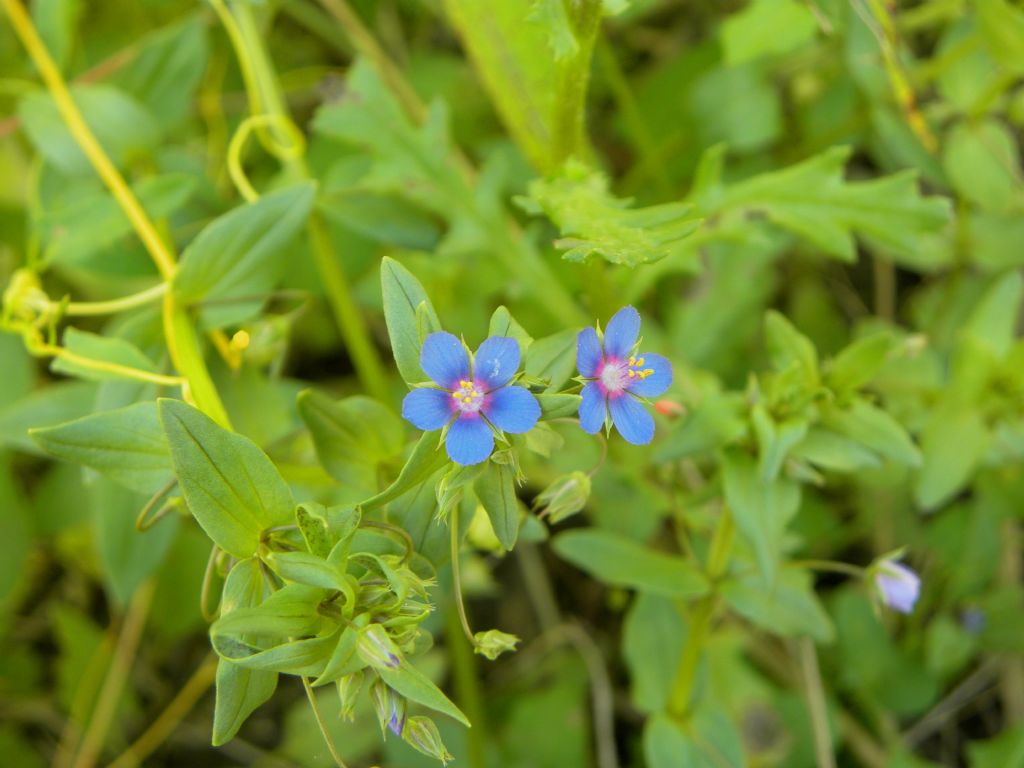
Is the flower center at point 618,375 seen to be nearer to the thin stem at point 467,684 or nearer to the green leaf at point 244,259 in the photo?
the green leaf at point 244,259

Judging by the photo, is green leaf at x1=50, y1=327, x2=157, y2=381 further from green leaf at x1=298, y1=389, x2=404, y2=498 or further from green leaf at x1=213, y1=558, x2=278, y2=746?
green leaf at x1=213, y1=558, x2=278, y2=746

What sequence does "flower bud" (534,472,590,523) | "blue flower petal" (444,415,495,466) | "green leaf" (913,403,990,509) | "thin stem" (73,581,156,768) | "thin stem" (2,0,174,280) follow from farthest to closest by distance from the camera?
"thin stem" (73,581,156,768)
"green leaf" (913,403,990,509)
"thin stem" (2,0,174,280)
"flower bud" (534,472,590,523)
"blue flower petal" (444,415,495,466)

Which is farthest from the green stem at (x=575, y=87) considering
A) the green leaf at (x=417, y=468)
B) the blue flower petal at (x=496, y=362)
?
the green leaf at (x=417, y=468)

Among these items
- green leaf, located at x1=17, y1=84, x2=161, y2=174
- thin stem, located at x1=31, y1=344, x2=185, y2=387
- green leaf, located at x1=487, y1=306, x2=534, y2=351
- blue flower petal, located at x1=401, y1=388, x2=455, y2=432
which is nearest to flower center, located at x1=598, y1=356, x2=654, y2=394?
green leaf, located at x1=487, y1=306, x2=534, y2=351

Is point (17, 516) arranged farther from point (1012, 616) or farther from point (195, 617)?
point (1012, 616)

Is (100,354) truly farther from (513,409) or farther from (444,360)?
(513,409)

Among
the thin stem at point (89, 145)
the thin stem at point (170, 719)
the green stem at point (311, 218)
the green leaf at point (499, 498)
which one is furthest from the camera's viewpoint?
the thin stem at point (170, 719)
